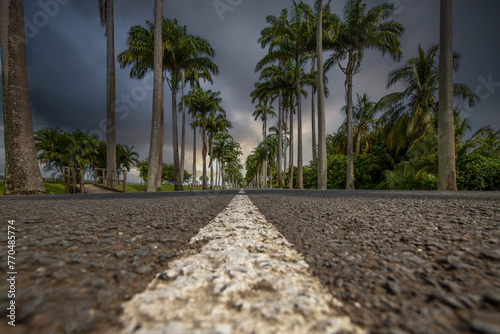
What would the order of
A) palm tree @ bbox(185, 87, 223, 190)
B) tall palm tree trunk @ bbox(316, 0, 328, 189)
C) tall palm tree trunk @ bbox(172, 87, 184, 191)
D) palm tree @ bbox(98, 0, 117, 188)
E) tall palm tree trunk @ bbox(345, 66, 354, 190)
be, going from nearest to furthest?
palm tree @ bbox(98, 0, 117, 188), tall palm tree trunk @ bbox(316, 0, 328, 189), tall palm tree trunk @ bbox(345, 66, 354, 190), tall palm tree trunk @ bbox(172, 87, 184, 191), palm tree @ bbox(185, 87, 223, 190)

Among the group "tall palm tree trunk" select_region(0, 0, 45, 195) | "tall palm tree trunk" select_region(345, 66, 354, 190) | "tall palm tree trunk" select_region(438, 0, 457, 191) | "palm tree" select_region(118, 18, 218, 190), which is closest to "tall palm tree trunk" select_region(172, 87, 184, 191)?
"palm tree" select_region(118, 18, 218, 190)

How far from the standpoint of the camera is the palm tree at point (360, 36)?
47.6 ft

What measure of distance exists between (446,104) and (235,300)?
1101 centimetres

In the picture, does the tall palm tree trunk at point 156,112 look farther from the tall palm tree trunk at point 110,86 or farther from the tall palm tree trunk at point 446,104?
the tall palm tree trunk at point 446,104

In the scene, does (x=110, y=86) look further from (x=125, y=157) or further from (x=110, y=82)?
(x=125, y=157)

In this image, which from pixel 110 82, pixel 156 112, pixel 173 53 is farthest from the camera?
pixel 173 53

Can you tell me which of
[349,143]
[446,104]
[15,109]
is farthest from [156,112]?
[446,104]

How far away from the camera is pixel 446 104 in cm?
822

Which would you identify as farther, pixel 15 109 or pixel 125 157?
pixel 125 157

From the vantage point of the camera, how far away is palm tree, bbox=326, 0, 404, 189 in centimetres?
1450

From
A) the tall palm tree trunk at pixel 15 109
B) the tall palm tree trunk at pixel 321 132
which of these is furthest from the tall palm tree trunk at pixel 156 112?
the tall palm tree trunk at pixel 321 132

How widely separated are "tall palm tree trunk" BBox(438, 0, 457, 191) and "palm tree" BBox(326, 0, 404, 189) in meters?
6.04

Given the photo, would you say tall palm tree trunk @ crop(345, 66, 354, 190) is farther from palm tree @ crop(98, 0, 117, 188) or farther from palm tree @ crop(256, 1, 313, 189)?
palm tree @ crop(98, 0, 117, 188)

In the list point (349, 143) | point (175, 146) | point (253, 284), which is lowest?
point (253, 284)
